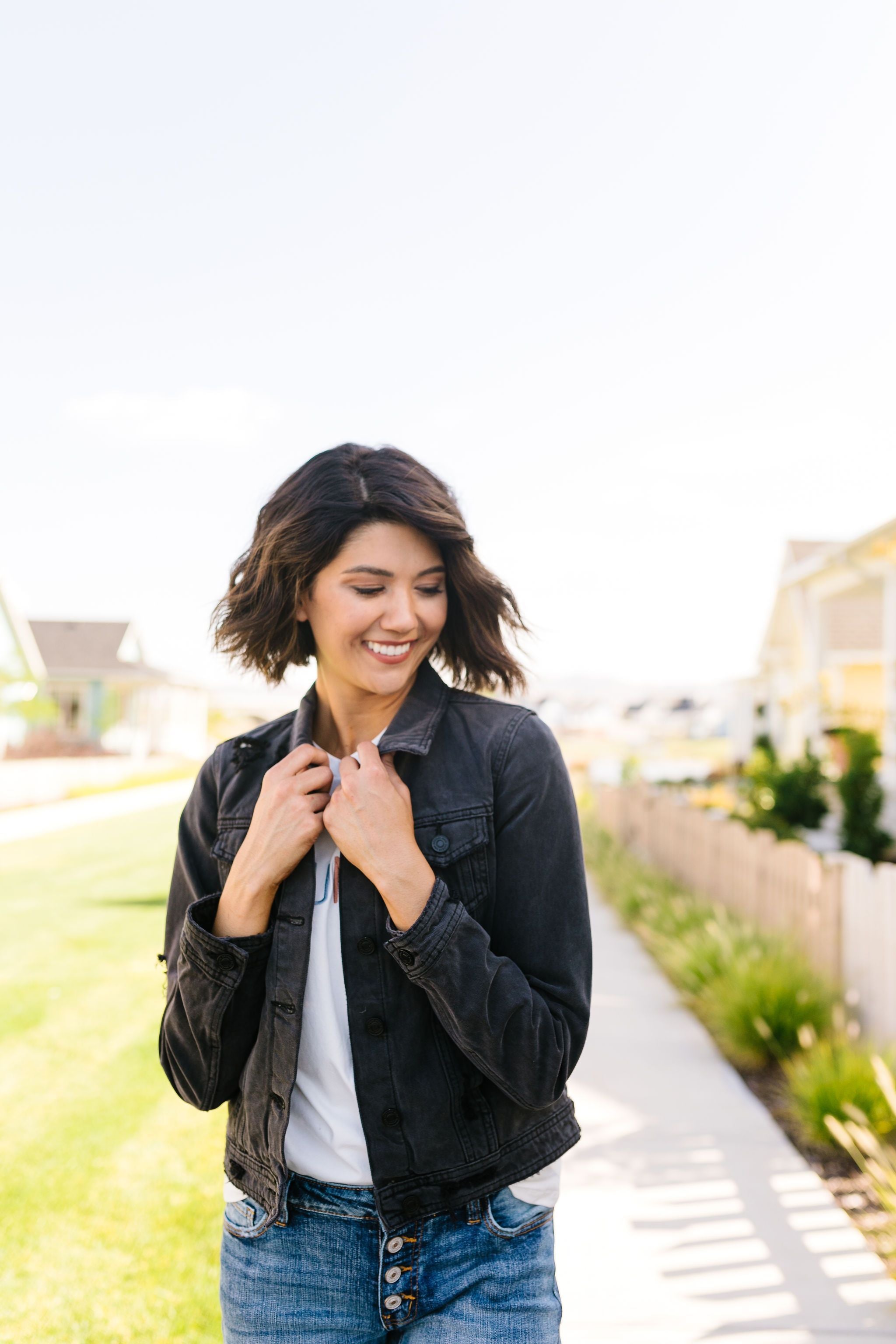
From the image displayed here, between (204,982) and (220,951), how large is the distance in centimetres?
6

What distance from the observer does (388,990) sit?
162 cm

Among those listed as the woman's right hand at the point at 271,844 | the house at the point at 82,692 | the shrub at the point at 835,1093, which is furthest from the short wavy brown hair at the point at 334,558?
the house at the point at 82,692

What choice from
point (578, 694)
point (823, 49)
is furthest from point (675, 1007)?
point (578, 694)

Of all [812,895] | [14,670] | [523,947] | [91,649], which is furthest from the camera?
[91,649]

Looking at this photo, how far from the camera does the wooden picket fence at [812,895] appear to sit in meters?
5.49

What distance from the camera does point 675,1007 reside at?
735 centimetres

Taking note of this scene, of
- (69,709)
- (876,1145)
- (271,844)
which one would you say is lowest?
(69,709)

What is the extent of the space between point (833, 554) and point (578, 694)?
370 ft

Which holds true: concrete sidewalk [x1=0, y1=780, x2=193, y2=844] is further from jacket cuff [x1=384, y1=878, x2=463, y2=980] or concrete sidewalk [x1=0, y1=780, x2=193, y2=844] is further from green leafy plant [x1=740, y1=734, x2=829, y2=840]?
jacket cuff [x1=384, y1=878, x2=463, y2=980]

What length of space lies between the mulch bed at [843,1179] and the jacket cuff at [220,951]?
3.09 meters

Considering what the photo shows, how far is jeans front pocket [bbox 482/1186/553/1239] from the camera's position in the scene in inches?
63.3

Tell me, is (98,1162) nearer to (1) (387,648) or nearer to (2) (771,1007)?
(2) (771,1007)

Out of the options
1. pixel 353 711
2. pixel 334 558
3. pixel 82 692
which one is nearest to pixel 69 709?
pixel 82 692

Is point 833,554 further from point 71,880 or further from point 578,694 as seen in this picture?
point 578,694
